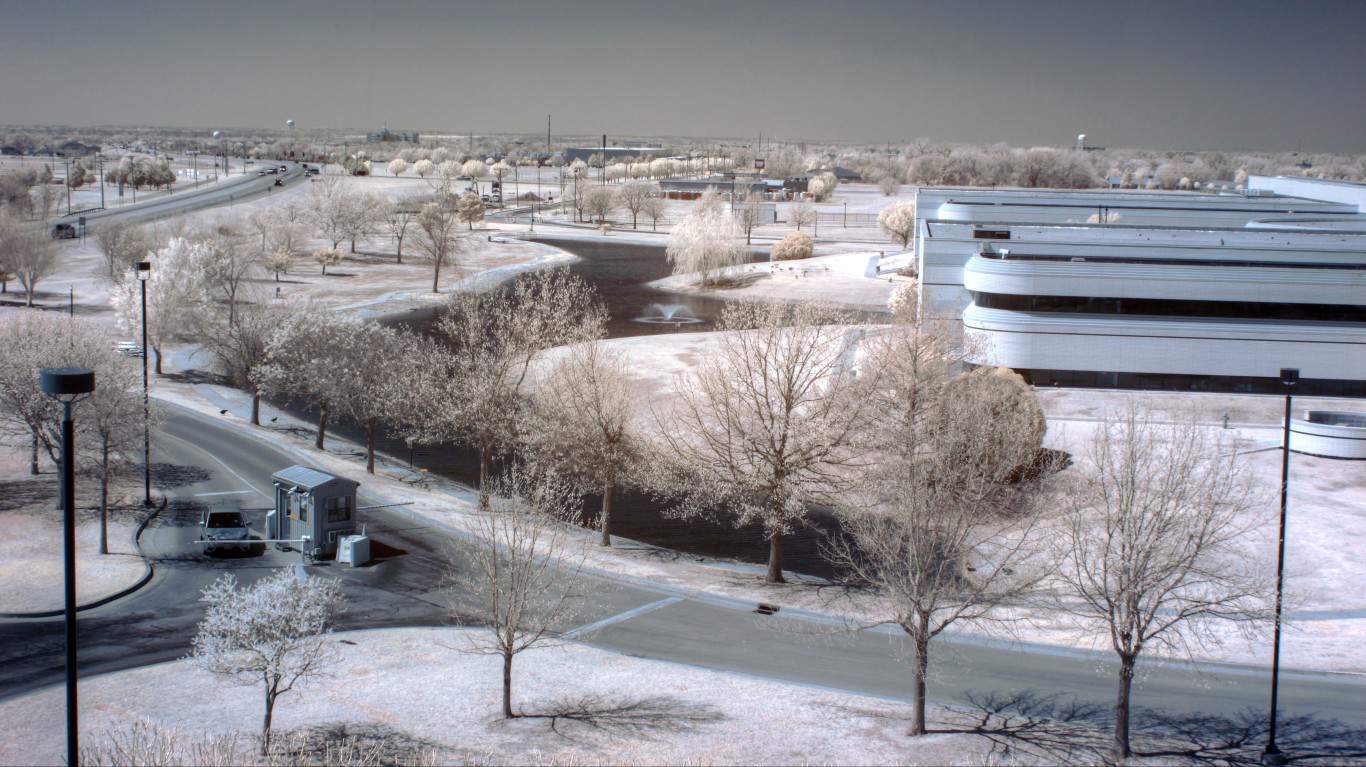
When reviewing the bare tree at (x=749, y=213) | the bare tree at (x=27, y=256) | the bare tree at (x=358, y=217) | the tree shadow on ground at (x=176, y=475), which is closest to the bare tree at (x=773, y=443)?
the tree shadow on ground at (x=176, y=475)

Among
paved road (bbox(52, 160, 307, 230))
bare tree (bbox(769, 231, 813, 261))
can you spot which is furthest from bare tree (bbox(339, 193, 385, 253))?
bare tree (bbox(769, 231, 813, 261))

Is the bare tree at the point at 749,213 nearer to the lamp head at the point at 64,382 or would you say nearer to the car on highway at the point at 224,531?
the car on highway at the point at 224,531

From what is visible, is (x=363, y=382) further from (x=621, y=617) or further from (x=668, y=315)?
(x=668, y=315)

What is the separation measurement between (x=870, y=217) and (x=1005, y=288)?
3524 inches

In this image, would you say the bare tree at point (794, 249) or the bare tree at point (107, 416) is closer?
the bare tree at point (107, 416)

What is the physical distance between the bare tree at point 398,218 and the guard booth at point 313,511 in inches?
2422

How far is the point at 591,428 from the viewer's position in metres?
30.5

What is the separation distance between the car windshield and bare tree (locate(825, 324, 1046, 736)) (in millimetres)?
13956

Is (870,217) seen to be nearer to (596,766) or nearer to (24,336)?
(24,336)

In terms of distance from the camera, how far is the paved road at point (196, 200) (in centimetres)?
9631

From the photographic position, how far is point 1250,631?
2277 centimetres

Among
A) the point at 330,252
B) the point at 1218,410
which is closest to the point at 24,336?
the point at 1218,410

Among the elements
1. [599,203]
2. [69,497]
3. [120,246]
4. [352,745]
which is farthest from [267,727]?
[599,203]

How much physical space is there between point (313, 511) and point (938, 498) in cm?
1457
